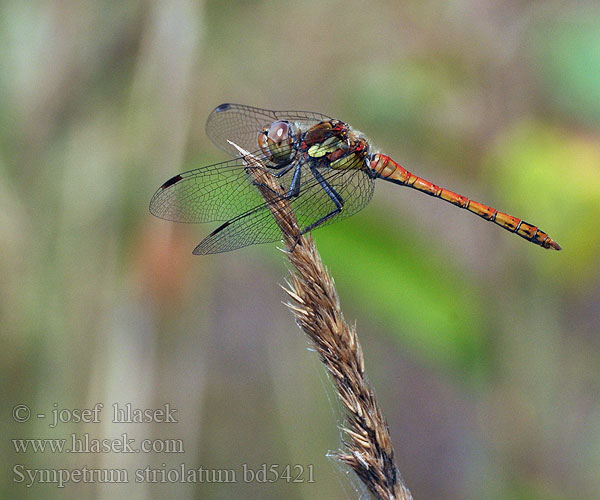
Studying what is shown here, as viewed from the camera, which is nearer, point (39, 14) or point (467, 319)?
point (467, 319)

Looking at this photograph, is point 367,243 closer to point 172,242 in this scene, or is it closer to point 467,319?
point 467,319

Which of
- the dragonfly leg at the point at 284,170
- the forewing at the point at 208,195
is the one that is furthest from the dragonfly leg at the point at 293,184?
the forewing at the point at 208,195

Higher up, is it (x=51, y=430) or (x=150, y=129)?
(x=150, y=129)

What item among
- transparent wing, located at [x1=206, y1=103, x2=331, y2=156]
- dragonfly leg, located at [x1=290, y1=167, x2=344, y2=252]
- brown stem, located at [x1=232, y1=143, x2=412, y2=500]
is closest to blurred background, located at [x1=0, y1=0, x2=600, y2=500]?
dragonfly leg, located at [x1=290, y1=167, x2=344, y2=252]

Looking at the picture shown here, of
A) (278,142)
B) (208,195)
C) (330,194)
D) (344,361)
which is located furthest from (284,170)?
(344,361)

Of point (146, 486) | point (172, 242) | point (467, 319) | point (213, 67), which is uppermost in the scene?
point (213, 67)

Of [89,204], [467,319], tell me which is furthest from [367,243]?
[89,204]
